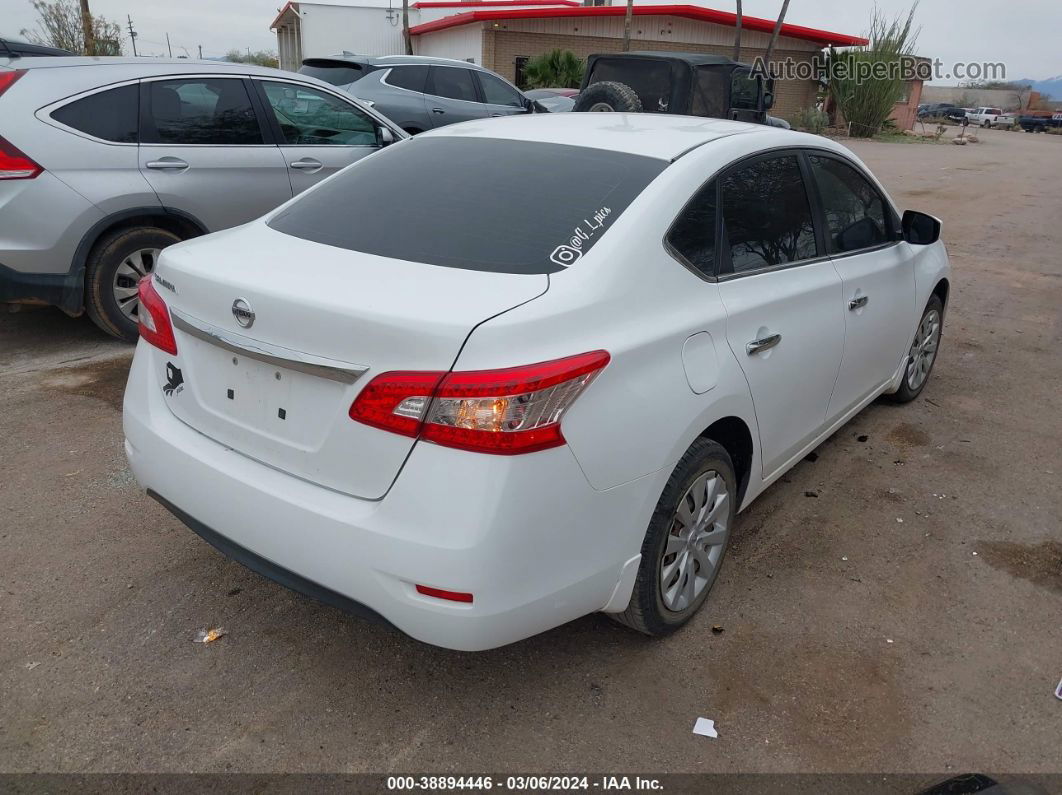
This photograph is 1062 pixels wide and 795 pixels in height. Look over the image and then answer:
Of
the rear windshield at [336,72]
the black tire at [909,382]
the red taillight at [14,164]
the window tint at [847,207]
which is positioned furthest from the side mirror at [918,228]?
the rear windshield at [336,72]

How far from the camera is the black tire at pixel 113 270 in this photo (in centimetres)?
538

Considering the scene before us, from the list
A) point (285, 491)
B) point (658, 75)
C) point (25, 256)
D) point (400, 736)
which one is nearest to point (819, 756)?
point (400, 736)

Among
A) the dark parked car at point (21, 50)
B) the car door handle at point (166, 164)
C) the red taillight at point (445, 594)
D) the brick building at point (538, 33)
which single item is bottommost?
the red taillight at point (445, 594)

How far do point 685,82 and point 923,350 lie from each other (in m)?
6.80

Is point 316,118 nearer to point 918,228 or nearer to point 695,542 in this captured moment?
point 918,228

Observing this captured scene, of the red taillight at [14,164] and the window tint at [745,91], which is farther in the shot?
the window tint at [745,91]

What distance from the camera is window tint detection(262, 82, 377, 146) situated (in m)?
6.21

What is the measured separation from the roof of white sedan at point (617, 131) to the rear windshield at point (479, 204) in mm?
75

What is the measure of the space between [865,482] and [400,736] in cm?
269

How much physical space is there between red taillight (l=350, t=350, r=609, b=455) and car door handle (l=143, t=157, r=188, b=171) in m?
4.08

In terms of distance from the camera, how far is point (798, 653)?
2.94 metres

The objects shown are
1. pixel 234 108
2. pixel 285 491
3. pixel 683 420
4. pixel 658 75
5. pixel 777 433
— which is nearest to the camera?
pixel 285 491

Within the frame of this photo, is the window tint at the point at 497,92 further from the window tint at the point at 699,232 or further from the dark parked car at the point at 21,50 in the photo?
the window tint at the point at 699,232

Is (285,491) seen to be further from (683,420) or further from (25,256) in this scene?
(25,256)
